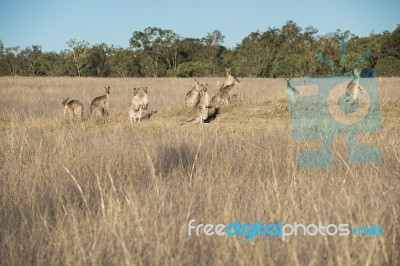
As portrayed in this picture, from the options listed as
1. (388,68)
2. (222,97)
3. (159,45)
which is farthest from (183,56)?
(222,97)

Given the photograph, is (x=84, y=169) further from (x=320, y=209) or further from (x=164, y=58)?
(x=164, y=58)

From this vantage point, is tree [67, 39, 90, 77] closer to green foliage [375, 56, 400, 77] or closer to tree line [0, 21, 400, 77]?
tree line [0, 21, 400, 77]

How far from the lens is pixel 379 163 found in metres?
4.41

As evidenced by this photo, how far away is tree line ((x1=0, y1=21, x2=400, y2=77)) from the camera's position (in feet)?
148

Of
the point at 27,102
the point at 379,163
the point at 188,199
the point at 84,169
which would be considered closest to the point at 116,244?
the point at 188,199

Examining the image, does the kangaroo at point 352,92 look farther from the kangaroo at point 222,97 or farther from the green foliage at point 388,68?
the green foliage at point 388,68

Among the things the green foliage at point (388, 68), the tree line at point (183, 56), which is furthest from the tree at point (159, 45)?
the green foliage at point (388, 68)

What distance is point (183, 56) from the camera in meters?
70.3

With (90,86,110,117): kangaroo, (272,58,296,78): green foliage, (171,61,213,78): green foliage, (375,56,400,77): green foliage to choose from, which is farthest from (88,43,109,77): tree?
(90,86,110,117): kangaroo

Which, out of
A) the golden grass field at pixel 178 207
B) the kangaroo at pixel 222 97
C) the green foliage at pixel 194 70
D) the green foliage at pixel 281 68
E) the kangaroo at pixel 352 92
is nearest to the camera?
the golden grass field at pixel 178 207

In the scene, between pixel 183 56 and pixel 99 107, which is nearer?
pixel 99 107

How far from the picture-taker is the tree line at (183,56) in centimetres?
4522

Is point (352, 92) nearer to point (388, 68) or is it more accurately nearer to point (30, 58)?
point (388, 68)

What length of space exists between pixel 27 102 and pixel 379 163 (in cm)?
1406
